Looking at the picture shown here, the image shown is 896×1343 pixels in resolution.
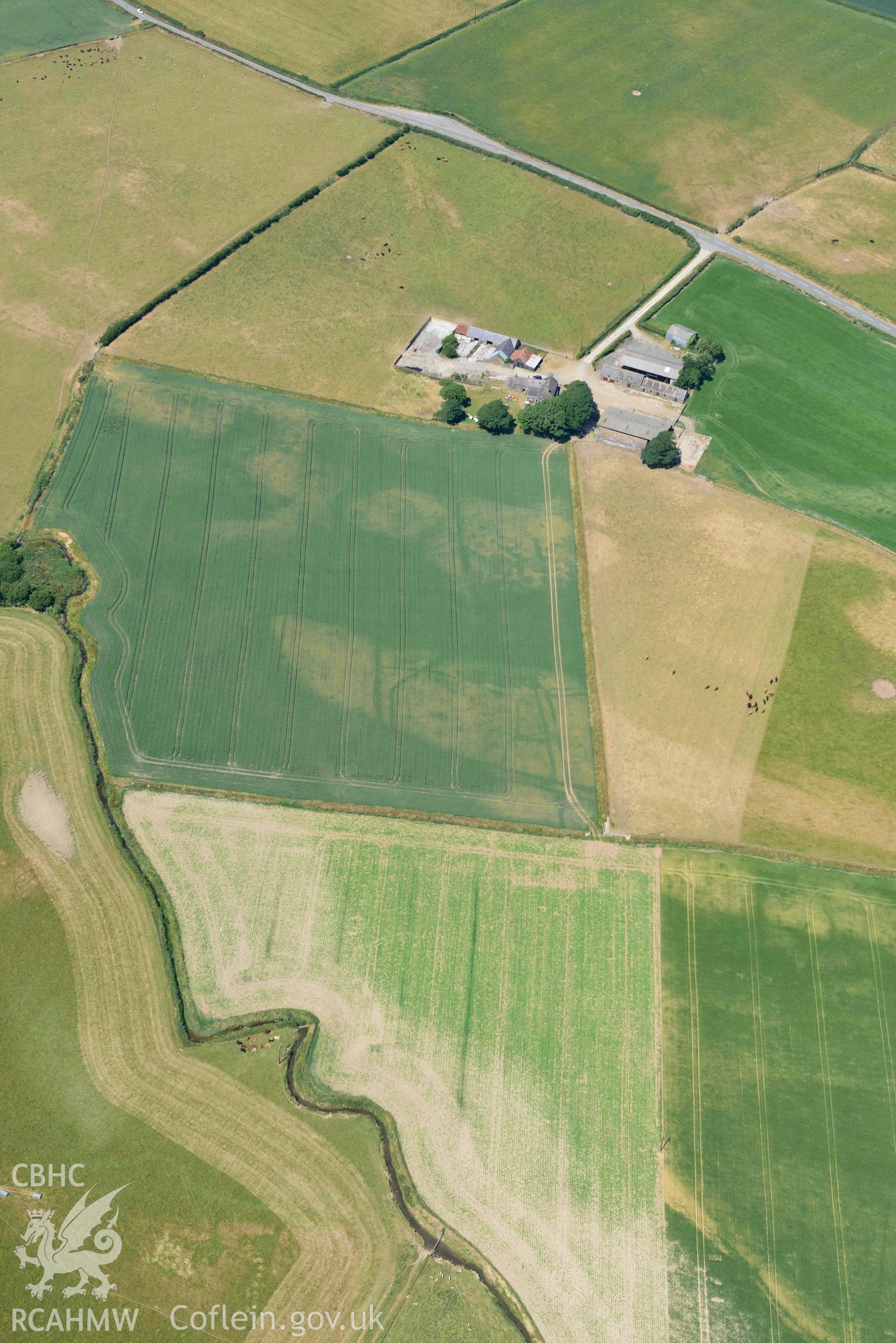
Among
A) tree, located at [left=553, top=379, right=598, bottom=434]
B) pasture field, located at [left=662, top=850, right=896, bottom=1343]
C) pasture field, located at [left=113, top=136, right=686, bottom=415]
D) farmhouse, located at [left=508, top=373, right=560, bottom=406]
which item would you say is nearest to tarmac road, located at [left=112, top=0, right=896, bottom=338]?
pasture field, located at [left=113, top=136, right=686, bottom=415]

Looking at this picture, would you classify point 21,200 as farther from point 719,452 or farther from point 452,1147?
point 452,1147

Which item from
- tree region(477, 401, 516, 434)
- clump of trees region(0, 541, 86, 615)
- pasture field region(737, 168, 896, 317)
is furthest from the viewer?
pasture field region(737, 168, 896, 317)

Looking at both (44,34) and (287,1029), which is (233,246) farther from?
(287,1029)

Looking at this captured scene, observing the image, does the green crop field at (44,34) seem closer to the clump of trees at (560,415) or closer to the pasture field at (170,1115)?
the clump of trees at (560,415)

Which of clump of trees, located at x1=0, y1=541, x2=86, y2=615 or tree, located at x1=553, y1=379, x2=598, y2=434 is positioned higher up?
tree, located at x1=553, y1=379, x2=598, y2=434

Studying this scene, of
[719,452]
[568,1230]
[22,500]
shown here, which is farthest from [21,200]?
[568,1230]

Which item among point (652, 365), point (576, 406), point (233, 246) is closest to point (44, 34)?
point (233, 246)

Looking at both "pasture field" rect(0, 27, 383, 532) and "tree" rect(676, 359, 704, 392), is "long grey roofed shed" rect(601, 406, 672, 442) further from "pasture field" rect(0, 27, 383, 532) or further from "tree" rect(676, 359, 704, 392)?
"pasture field" rect(0, 27, 383, 532)
